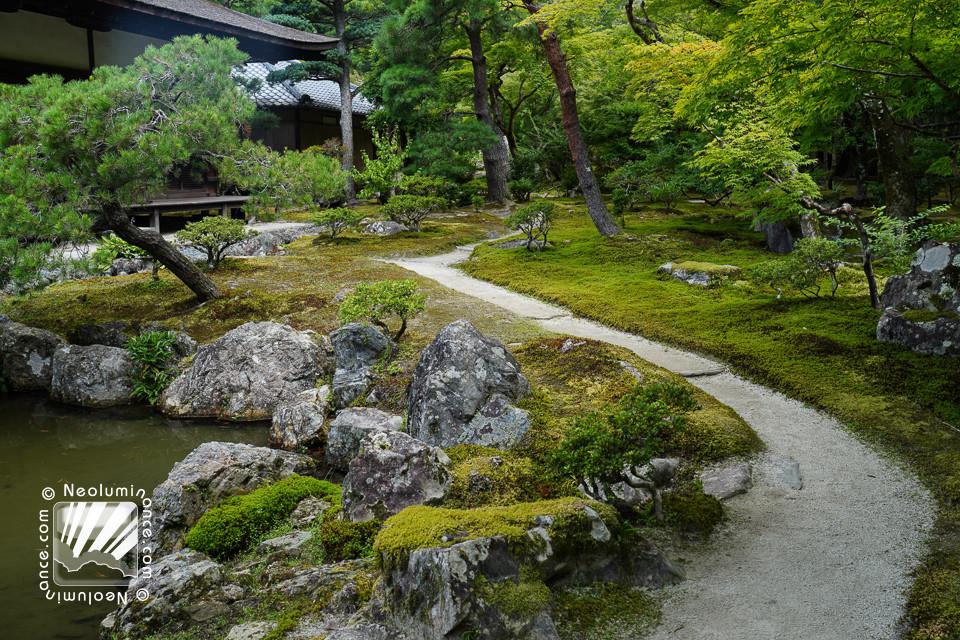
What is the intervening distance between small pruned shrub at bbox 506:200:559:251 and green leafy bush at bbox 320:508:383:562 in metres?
11.7

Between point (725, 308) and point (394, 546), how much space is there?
8.18 m

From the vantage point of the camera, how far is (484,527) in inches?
157

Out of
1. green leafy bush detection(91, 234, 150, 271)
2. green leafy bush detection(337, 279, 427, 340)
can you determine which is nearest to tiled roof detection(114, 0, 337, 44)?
green leafy bush detection(91, 234, 150, 271)

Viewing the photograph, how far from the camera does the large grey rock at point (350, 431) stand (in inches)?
288

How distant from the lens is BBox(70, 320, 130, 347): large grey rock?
11.4 meters

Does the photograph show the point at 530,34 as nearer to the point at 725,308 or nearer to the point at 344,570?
the point at 725,308

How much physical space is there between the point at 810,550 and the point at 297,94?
29741 millimetres

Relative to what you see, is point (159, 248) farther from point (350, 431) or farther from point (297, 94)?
point (297, 94)

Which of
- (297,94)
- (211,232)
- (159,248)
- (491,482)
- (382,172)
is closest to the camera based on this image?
(491,482)

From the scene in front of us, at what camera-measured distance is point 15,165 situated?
8.57 metres

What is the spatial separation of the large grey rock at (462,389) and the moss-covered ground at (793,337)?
3.43m

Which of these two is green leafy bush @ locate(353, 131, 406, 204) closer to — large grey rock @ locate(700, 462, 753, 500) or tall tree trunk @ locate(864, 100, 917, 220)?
tall tree trunk @ locate(864, 100, 917, 220)

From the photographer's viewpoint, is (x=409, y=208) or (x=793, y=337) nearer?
(x=793, y=337)

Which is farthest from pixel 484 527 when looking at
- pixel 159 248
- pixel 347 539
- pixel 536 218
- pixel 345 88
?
pixel 345 88
